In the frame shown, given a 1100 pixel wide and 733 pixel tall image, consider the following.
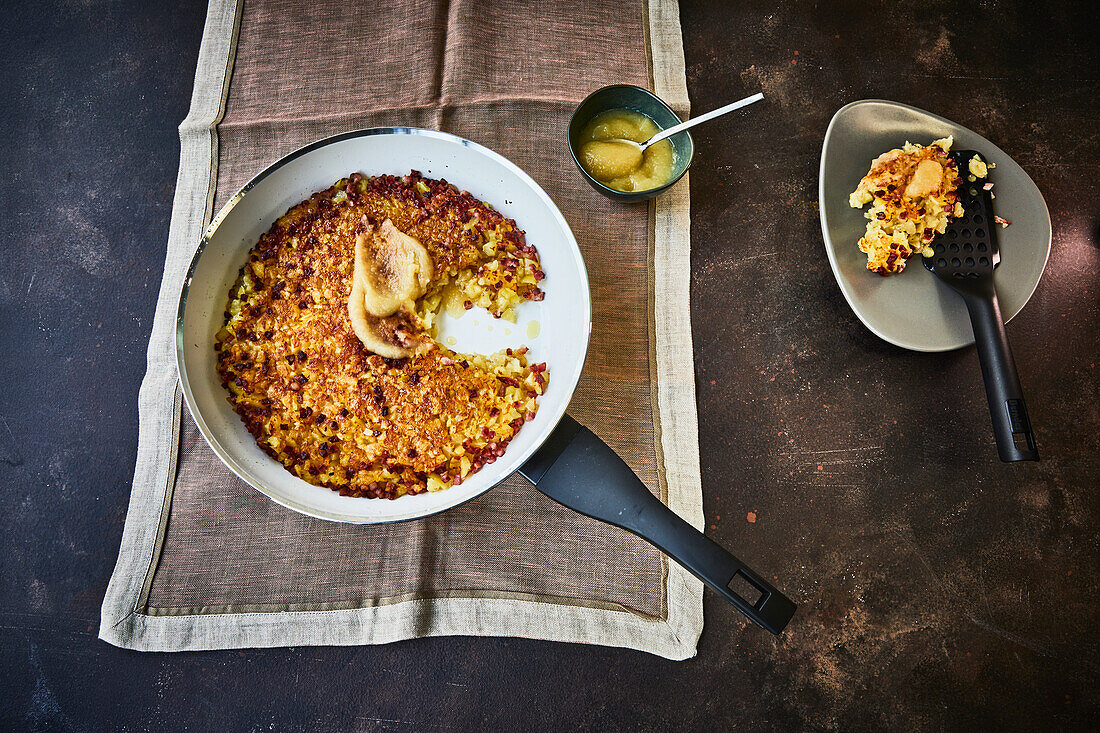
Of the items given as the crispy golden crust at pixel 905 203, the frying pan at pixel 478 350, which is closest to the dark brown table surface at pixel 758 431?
the crispy golden crust at pixel 905 203

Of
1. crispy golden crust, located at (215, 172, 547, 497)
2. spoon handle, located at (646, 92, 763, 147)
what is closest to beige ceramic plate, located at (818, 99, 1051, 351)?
spoon handle, located at (646, 92, 763, 147)

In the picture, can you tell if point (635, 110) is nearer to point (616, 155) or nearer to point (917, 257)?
point (616, 155)

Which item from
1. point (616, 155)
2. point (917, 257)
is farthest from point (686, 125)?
point (917, 257)

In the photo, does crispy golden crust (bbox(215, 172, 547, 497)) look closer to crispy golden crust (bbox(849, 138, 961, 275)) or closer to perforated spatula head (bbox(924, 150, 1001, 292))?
crispy golden crust (bbox(849, 138, 961, 275))

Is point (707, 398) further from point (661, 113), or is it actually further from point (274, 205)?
point (274, 205)

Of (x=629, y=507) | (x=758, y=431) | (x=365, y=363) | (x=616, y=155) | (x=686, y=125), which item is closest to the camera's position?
(x=629, y=507)
